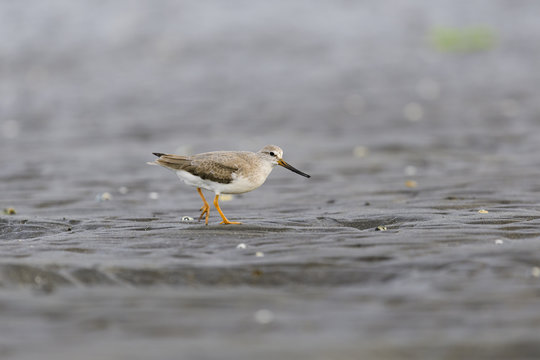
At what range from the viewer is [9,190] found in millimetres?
11703

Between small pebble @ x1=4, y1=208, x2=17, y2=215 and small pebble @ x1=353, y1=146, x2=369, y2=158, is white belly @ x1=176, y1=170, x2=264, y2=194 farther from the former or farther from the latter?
small pebble @ x1=353, y1=146, x2=369, y2=158

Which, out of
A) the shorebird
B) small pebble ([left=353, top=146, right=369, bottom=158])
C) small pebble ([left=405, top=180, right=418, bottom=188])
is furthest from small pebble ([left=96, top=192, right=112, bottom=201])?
small pebble ([left=353, top=146, right=369, bottom=158])

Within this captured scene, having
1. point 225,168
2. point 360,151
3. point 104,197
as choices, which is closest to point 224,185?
point 225,168

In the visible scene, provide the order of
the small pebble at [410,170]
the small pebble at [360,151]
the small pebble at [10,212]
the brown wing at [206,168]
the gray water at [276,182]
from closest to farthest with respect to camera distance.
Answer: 1. the gray water at [276,182]
2. the brown wing at [206,168]
3. the small pebble at [10,212]
4. the small pebble at [410,170]
5. the small pebble at [360,151]

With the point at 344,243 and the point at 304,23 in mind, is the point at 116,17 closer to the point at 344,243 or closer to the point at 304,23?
the point at 304,23

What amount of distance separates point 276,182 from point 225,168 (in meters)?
3.58

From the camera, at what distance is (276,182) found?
12.2m

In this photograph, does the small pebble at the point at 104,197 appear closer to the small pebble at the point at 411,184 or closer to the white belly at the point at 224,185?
the white belly at the point at 224,185

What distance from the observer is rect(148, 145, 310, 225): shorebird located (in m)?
8.66

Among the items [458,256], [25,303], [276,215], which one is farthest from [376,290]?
[276,215]

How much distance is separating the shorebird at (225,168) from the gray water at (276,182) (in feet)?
1.75

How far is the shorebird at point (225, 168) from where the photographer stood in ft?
28.4

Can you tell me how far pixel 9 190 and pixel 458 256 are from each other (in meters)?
7.14

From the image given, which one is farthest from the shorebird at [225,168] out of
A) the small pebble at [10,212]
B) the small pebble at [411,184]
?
the small pebble at [411,184]
